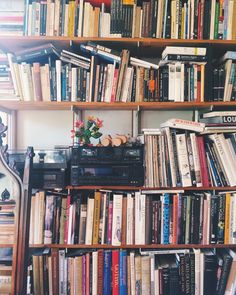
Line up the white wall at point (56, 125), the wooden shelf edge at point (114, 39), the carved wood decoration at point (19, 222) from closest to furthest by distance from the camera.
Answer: the carved wood decoration at point (19, 222)
the wooden shelf edge at point (114, 39)
the white wall at point (56, 125)

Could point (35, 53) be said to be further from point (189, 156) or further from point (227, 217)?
point (227, 217)

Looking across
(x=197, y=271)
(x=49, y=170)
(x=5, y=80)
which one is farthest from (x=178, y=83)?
(x=197, y=271)

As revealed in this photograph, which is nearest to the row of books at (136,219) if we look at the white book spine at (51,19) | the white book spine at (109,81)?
the white book spine at (109,81)

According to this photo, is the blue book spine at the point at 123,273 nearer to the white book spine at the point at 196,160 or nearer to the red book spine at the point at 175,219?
the red book spine at the point at 175,219

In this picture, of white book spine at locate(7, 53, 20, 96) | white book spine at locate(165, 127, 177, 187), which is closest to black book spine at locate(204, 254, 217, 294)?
white book spine at locate(165, 127, 177, 187)

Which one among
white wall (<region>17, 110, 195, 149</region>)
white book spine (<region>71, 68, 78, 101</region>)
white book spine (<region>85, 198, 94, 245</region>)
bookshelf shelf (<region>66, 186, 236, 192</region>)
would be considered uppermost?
white book spine (<region>71, 68, 78, 101</region>)

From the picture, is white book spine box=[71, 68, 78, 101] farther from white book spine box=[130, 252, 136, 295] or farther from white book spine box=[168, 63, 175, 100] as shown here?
white book spine box=[130, 252, 136, 295]

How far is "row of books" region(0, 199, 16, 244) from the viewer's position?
4.77 feet

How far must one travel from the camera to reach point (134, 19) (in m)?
1.46

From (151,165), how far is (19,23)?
1112mm

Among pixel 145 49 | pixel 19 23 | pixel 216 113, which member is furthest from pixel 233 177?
pixel 19 23

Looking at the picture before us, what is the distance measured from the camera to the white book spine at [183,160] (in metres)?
1.49

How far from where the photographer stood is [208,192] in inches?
62.4

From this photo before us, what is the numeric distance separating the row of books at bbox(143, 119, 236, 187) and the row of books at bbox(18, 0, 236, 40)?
525 mm
